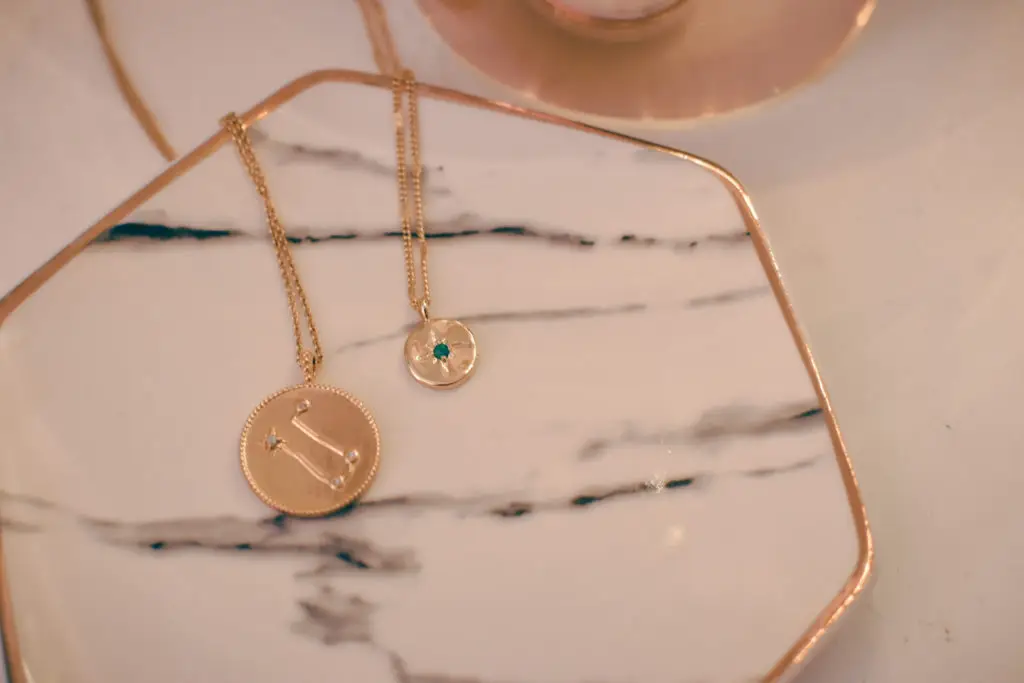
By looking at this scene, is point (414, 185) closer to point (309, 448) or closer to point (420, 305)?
point (420, 305)

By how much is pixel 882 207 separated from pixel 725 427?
231 mm

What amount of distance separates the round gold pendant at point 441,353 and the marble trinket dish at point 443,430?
1 cm

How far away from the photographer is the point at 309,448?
19.2 inches

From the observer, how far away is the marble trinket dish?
0.46 metres

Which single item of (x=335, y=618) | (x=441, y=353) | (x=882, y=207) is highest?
(x=882, y=207)

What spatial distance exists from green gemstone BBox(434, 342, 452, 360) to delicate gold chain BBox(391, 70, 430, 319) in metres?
0.02

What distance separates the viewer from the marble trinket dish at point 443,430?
1.50 feet

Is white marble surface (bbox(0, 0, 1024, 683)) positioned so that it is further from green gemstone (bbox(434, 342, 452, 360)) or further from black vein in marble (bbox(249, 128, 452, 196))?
green gemstone (bbox(434, 342, 452, 360))

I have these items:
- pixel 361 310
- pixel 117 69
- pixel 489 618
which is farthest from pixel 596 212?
pixel 117 69

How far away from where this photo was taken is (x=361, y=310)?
0.52 meters

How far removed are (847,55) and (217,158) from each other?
19.0 inches

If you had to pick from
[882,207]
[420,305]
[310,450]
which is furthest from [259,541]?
[882,207]

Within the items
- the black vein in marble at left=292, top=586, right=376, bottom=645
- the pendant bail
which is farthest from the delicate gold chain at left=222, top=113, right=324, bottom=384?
the black vein in marble at left=292, top=586, right=376, bottom=645

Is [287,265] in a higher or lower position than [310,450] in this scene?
higher
